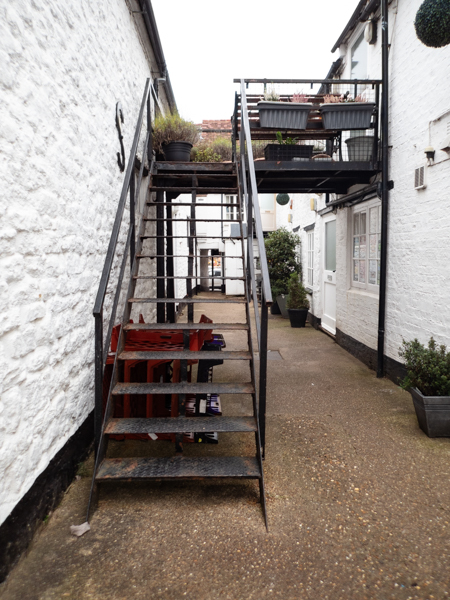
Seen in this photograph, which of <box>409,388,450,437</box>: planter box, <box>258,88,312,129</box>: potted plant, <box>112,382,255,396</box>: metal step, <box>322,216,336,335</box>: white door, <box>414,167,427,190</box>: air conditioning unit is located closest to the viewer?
<box>112,382,255,396</box>: metal step

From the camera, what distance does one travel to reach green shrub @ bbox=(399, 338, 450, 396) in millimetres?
3242

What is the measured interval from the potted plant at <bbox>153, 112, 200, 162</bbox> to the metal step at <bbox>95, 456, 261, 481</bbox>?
4.11 meters

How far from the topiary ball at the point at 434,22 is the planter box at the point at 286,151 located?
6.82 ft

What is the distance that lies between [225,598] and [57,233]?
2.19 meters

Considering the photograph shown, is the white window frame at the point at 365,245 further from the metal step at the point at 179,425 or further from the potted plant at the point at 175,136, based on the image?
the metal step at the point at 179,425

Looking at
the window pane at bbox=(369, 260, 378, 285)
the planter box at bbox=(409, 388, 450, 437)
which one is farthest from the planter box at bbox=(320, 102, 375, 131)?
the planter box at bbox=(409, 388, 450, 437)

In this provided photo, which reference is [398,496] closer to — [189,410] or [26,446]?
[189,410]

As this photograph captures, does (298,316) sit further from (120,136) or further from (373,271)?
(120,136)

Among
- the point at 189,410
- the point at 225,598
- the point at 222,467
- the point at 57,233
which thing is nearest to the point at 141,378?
the point at 189,410

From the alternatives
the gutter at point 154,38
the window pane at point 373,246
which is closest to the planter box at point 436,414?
the window pane at point 373,246

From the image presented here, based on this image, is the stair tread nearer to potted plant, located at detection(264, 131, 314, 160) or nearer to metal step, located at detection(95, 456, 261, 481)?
metal step, located at detection(95, 456, 261, 481)

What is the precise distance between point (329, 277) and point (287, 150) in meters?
3.27

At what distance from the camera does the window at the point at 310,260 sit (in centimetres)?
934

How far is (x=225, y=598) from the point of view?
1760mm
